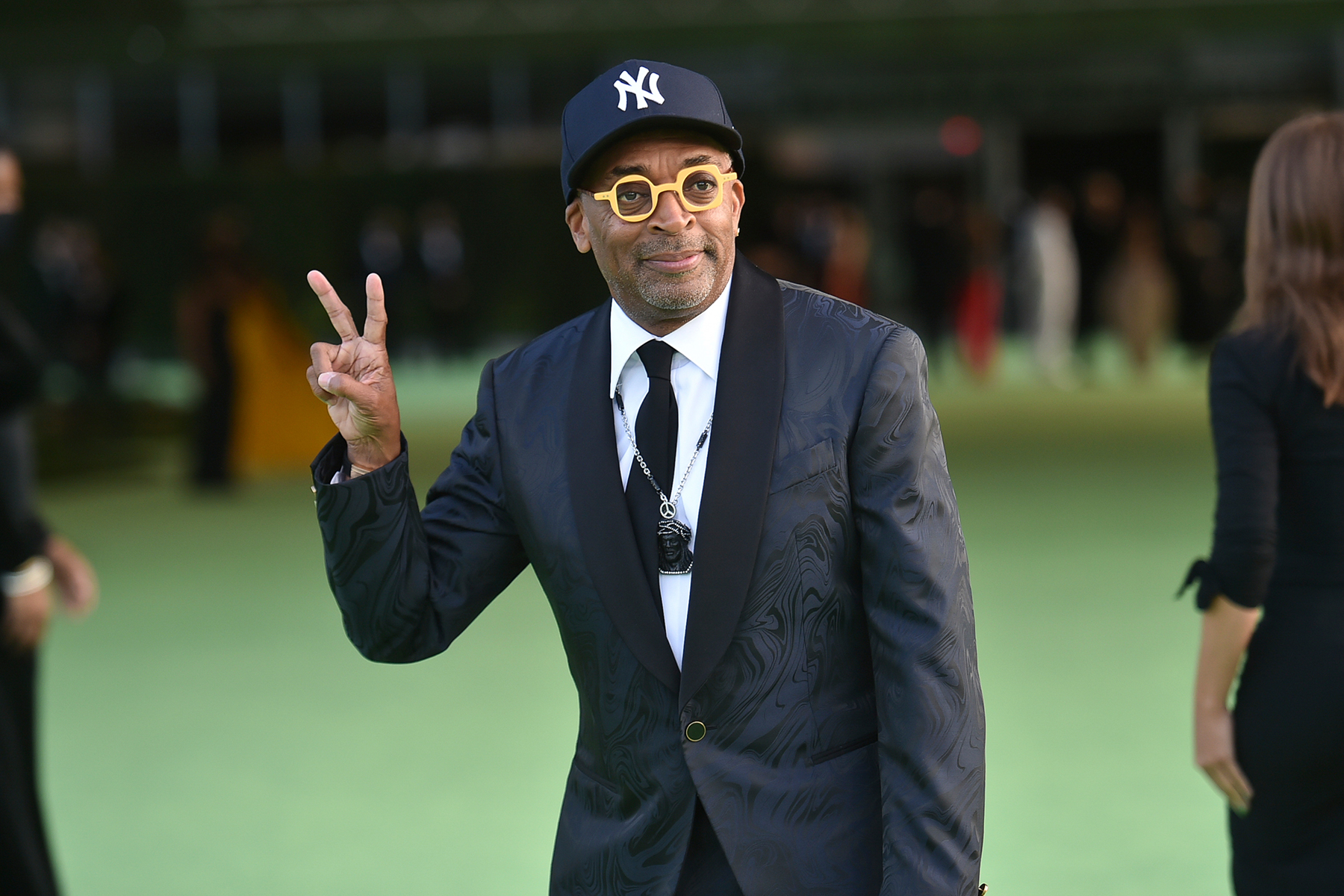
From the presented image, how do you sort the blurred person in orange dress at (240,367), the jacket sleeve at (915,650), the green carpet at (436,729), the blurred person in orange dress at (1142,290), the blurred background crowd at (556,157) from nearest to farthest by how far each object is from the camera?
the jacket sleeve at (915,650), the green carpet at (436,729), the blurred person in orange dress at (240,367), the blurred person in orange dress at (1142,290), the blurred background crowd at (556,157)

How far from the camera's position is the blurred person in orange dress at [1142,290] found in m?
18.7

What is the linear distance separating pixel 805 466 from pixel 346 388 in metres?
0.61

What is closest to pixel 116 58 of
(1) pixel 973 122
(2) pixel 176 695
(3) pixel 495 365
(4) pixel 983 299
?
(4) pixel 983 299

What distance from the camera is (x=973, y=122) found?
28.9 m

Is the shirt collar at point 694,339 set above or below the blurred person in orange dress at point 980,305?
above

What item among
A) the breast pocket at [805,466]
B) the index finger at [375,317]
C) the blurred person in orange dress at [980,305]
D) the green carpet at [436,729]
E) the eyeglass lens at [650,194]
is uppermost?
the eyeglass lens at [650,194]

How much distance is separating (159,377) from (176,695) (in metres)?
21.1

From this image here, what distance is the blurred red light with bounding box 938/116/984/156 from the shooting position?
2895cm

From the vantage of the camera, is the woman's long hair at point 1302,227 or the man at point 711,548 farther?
the woman's long hair at point 1302,227

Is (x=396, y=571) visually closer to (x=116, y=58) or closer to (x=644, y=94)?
(x=644, y=94)

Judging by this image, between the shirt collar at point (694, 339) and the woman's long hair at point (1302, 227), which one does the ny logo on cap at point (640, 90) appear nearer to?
the shirt collar at point (694, 339)

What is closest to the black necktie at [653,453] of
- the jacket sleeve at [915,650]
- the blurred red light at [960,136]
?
the jacket sleeve at [915,650]

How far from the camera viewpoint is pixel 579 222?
2254mm

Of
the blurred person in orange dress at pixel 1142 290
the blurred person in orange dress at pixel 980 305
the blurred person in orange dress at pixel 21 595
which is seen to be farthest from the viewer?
the blurred person in orange dress at pixel 980 305
